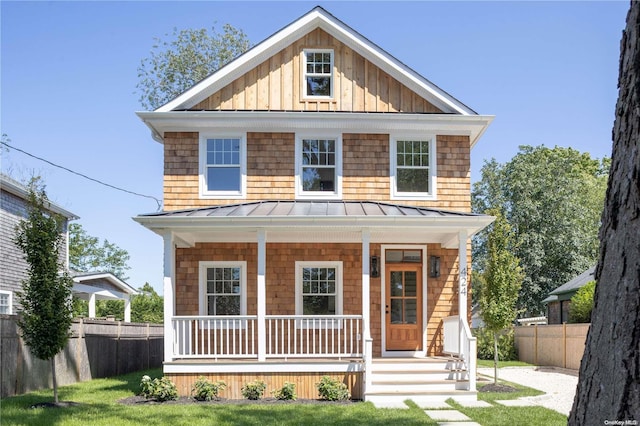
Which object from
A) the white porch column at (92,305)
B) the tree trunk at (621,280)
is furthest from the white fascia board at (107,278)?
the tree trunk at (621,280)

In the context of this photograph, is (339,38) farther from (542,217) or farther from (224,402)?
(542,217)

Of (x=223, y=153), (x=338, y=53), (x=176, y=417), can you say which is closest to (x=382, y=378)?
(x=176, y=417)

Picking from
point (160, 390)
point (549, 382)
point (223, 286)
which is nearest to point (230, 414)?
point (160, 390)

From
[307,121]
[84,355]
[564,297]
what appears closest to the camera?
[307,121]

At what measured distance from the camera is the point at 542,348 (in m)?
22.5

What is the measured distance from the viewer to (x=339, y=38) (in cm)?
1588

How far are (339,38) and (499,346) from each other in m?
15.0

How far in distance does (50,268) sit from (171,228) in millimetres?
2491

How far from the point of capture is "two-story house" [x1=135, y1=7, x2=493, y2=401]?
1513cm

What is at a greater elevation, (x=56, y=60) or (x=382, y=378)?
(x=56, y=60)

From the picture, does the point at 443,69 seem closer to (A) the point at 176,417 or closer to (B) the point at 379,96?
(B) the point at 379,96

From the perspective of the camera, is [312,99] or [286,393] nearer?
[286,393]

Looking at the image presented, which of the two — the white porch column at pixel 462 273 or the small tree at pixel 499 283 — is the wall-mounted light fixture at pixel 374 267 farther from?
the small tree at pixel 499 283

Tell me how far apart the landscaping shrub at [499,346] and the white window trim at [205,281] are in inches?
513
